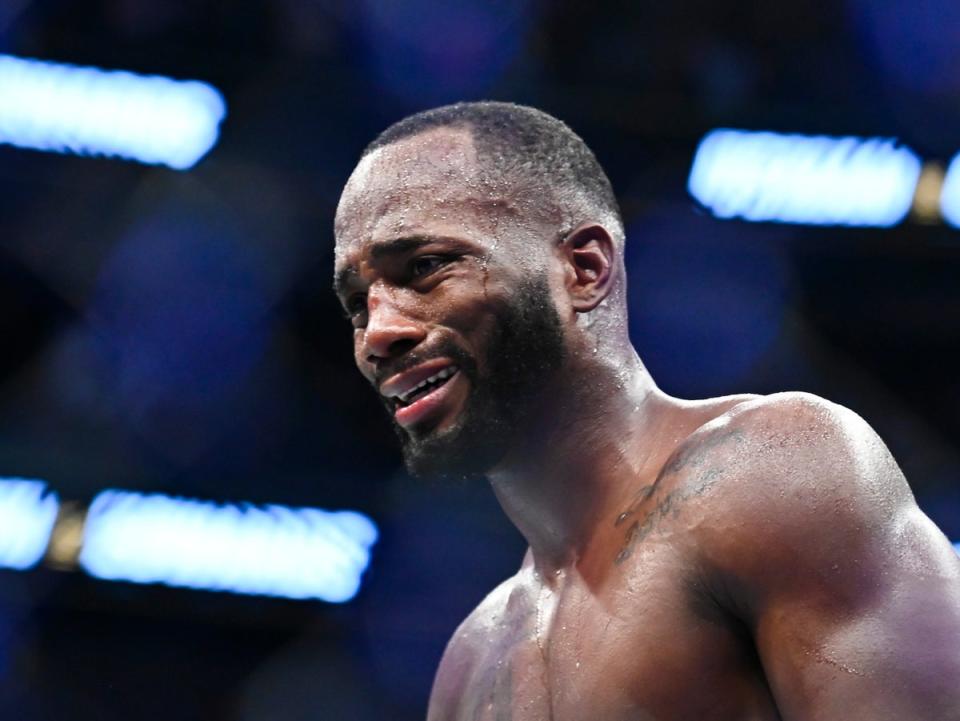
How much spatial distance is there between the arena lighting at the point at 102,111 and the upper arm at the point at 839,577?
1.29 m

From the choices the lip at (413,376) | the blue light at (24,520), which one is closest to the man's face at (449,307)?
the lip at (413,376)

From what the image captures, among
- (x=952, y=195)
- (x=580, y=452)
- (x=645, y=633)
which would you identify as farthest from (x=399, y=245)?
(x=952, y=195)

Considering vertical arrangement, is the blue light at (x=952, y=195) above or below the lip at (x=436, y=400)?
below

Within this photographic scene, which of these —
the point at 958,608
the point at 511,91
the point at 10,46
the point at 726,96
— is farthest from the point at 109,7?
the point at 958,608

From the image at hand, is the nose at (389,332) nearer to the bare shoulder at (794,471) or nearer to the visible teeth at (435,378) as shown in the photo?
the visible teeth at (435,378)

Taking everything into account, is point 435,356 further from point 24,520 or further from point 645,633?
point 24,520

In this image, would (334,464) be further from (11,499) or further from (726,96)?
(726,96)

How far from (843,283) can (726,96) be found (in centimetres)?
37

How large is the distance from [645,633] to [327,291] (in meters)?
1.25

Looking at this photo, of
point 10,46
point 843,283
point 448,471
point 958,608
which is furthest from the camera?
point 843,283

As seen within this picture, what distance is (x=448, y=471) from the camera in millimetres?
1160

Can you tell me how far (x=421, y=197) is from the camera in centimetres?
116

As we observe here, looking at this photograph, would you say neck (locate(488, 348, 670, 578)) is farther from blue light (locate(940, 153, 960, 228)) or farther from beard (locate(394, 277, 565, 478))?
blue light (locate(940, 153, 960, 228))

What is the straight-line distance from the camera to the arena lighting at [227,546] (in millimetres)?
2176
